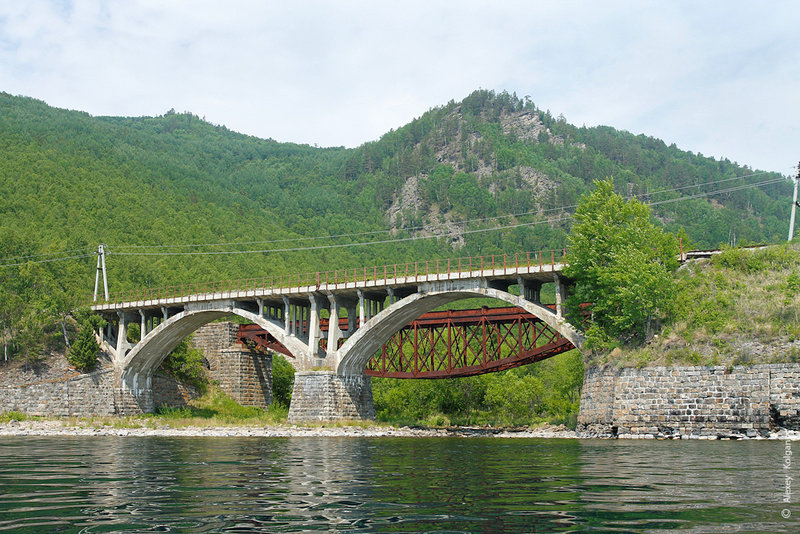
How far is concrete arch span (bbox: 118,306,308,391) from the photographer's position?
57.8 meters

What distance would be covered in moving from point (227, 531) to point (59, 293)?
6141cm

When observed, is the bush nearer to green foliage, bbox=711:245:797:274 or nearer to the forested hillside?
the forested hillside

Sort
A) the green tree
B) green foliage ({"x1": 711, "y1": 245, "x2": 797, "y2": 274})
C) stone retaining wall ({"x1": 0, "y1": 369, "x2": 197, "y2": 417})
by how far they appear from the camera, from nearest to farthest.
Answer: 1. the green tree
2. green foliage ({"x1": 711, "y1": 245, "x2": 797, "y2": 274})
3. stone retaining wall ({"x1": 0, "y1": 369, "x2": 197, "y2": 417})

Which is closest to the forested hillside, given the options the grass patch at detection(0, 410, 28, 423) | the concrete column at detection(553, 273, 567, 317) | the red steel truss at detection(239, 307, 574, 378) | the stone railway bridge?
the grass patch at detection(0, 410, 28, 423)

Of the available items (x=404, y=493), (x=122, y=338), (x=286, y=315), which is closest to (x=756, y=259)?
(x=286, y=315)

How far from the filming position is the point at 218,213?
460 feet

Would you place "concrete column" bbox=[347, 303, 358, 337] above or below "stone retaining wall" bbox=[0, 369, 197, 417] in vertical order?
→ above

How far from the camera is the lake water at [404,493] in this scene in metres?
11.4

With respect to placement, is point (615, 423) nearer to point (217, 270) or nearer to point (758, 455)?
point (758, 455)

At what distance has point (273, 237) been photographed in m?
140

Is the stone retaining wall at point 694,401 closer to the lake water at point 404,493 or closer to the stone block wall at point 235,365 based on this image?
the lake water at point 404,493

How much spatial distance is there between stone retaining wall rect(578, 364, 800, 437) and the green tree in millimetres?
3122

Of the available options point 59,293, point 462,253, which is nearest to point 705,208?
point 462,253

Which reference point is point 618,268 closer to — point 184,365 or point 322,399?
point 322,399
